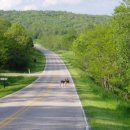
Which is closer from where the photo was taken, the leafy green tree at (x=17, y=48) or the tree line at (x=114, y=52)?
the tree line at (x=114, y=52)

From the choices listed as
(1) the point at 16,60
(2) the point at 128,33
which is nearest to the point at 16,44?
(1) the point at 16,60

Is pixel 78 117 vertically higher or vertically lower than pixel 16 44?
lower

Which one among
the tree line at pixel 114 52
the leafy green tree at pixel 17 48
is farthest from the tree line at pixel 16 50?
the tree line at pixel 114 52

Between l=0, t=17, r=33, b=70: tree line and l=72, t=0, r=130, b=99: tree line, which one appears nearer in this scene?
l=72, t=0, r=130, b=99: tree line

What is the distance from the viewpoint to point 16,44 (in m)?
101

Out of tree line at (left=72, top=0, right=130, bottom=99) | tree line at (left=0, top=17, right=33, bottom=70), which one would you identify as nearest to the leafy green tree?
tree line at (left=0, top=17, right=33, bottom=70)

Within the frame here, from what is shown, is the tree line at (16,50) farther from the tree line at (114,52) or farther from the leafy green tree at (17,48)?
the tree line at (114,52)

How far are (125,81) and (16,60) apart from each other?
48040 millimetres

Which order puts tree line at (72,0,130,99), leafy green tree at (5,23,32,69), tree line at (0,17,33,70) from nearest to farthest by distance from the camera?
tree line at (72,0,130,99)
tree line at (0,17,33,70)
leafy green tree at (5,23,32,69)

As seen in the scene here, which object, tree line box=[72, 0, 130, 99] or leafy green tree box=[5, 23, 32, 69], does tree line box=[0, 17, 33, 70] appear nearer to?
leafy green tree box=[5, 23, 32, 69]

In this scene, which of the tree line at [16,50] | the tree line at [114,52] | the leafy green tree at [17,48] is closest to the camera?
the tree line at [114,52]

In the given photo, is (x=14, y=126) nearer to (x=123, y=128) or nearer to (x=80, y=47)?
(x=123, y=128)

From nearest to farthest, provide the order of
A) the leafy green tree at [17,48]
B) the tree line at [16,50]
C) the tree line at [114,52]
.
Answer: the tree line at [114,52]
the tree line at [16,50]
the leafy green tree at [17,48]

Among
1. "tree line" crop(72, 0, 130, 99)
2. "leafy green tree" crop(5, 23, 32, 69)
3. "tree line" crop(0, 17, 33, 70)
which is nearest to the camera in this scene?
"tree line" crop(72, 0, 130, 99)
